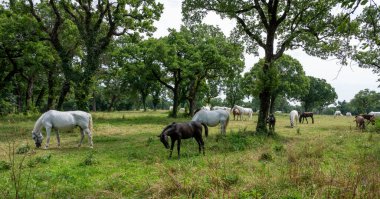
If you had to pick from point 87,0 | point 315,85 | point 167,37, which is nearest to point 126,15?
point 87,0

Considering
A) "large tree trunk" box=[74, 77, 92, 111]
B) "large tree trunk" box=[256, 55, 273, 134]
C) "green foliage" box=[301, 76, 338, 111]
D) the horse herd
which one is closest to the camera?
the horse herd

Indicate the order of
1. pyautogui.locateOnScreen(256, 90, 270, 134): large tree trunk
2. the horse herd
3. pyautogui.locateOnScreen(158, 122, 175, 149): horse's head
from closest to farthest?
pyautogui.locateOnScreen(158, 122, 175, 149): horse's head < the horse herd < pyautogui.locateOnScreen(256, 90, 270, 134): large tree trunk

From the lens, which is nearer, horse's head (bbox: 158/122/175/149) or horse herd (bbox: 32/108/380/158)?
horse's head (bbox: 158/122/175/149)

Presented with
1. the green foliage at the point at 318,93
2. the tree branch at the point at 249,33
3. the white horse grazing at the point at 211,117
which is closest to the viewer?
the white horse grazing at the point at 211,117

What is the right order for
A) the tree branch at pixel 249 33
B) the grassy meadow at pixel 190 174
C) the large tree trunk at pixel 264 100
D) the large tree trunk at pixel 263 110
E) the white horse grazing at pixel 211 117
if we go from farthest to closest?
the tree branch at pixel 249 33 → the large tree trunk at pixel 263 110 → the large tree trunk at pixel 264 100 → the white horse grazing at pixel 211 117 → the grassy meadow at pixel 190 174

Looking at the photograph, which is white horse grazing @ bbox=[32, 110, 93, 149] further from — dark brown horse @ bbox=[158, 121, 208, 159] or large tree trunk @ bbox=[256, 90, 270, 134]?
large tree trunk @ bbox=[256, 90, 270, 134]

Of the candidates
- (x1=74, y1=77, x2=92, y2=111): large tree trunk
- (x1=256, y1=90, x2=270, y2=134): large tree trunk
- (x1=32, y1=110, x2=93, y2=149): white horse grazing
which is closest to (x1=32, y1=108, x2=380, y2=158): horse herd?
(x1=32, y1=110, x2=93, y2=149): white horse grazing

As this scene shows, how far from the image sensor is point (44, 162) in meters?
11.7

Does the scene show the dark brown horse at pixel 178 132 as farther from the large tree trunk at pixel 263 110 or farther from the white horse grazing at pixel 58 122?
the large tree trunk at pixel 263 110

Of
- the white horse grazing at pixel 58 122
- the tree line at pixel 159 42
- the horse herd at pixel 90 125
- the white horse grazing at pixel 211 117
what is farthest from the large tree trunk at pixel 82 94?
the white horse grazing at pixel 211 117

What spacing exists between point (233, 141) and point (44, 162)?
917 centimetres

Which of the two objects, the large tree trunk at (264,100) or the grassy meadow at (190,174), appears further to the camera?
the large tree trunk at (264,100)

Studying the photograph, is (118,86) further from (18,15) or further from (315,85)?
(315,85)

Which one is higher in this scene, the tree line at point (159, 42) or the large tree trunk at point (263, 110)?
the tree line at point (159, 42)
